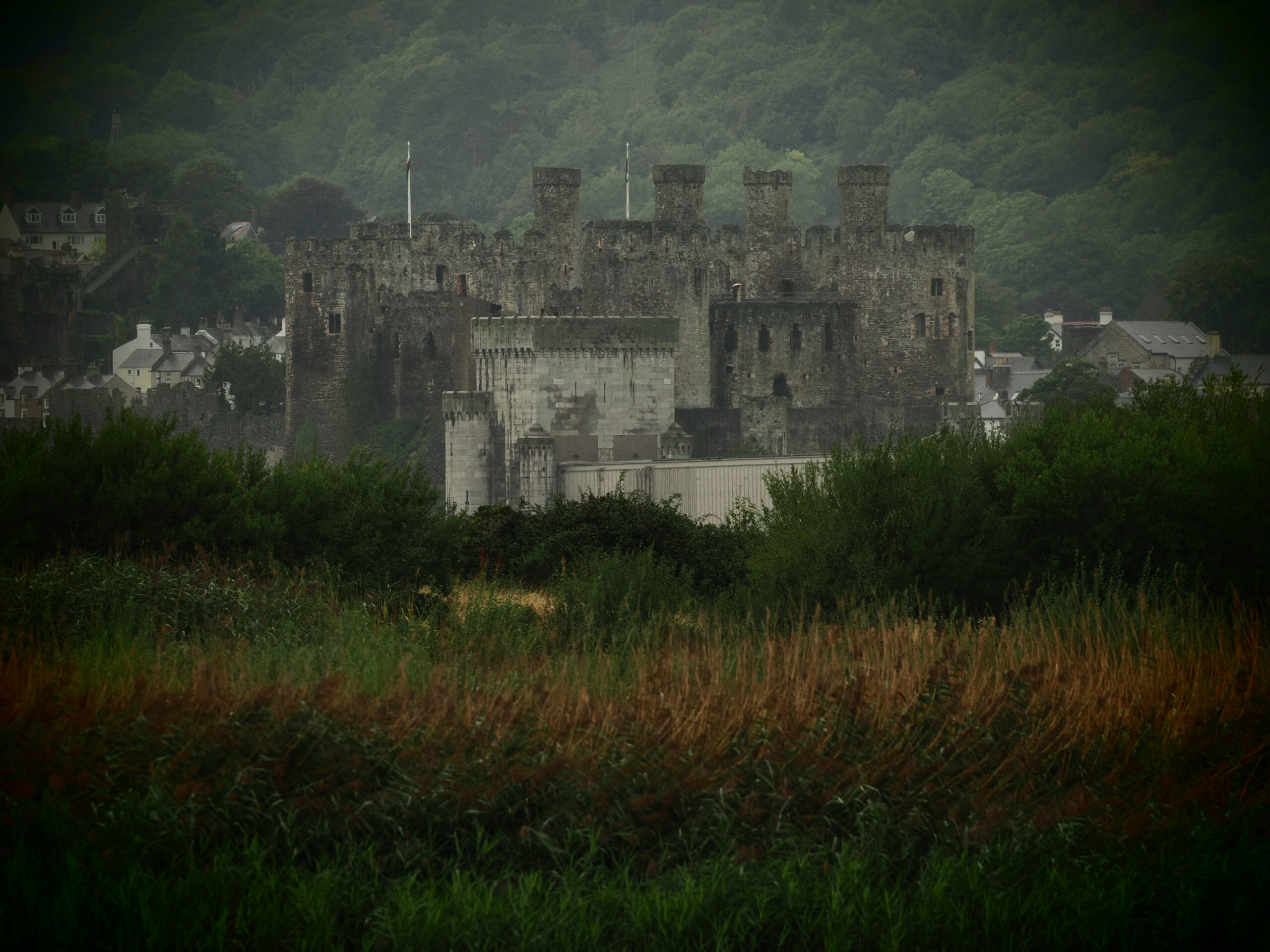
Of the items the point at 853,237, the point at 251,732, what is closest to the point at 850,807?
the point at 251,732

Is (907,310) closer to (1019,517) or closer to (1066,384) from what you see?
(1066,384)

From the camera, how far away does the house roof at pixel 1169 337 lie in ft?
314

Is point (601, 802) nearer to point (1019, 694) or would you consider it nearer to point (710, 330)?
point (1019, 694)

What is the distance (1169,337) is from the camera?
98.2 meters

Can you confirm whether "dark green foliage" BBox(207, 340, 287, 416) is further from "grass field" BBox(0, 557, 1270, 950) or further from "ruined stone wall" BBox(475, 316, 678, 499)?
"grass field" BBox(0, 557, 1270, 950)

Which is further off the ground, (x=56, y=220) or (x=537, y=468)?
(x=56, y=220)

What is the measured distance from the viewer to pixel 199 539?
83.7 feet

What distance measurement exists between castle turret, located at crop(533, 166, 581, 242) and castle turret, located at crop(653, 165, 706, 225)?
2817mm

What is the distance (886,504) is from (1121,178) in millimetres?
121649

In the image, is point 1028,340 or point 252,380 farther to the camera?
point 1028,340

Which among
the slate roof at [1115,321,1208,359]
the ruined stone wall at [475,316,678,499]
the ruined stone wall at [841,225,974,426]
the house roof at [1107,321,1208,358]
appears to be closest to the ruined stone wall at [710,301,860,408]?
the ruined stone wall at [841,225,974,426]

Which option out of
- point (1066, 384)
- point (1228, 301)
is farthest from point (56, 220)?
point (1228, 301)

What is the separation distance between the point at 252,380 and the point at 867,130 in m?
110

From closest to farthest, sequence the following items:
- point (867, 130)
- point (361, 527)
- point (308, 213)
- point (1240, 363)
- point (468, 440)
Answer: point (361, 527) → point (468, 440) → point (1240, 363) → point (308, 213) → point (867, 130)
